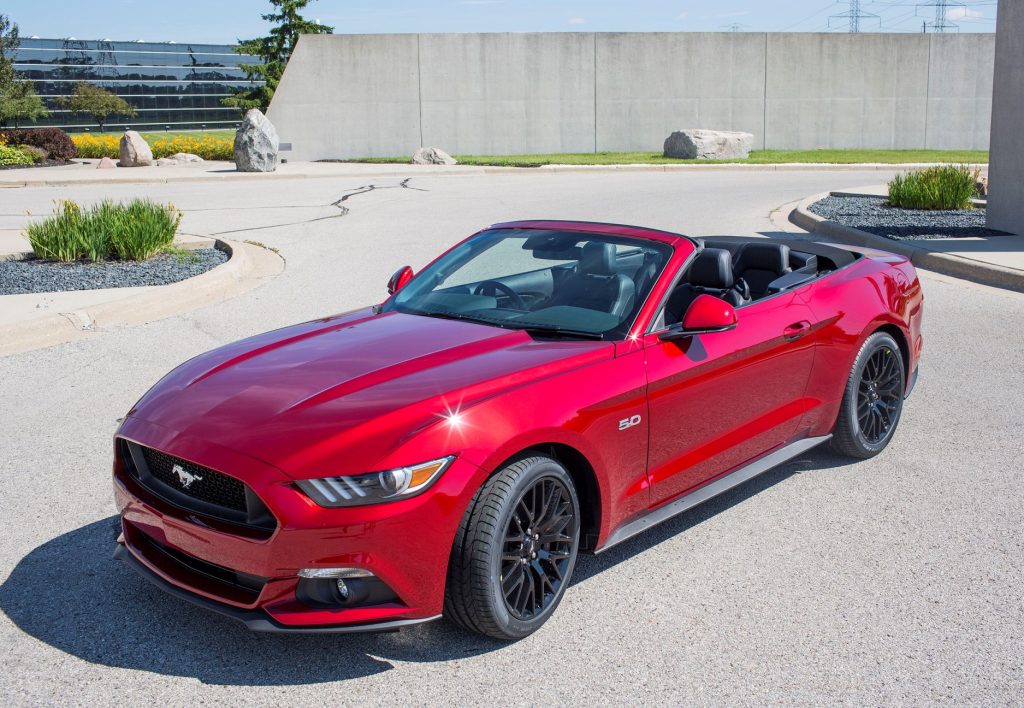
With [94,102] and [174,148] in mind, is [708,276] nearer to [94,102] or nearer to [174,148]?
[174,148]

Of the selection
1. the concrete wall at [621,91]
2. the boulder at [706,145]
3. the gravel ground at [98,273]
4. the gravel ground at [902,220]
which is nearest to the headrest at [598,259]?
the gravel ground at [98,273]

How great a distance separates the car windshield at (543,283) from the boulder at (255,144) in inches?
1046

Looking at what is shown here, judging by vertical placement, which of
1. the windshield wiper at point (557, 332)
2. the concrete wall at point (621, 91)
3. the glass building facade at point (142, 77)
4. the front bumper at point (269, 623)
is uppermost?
the glass building facade at point (142, 77)

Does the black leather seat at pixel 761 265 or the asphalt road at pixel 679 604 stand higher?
the black leather seat at pixel 761 265

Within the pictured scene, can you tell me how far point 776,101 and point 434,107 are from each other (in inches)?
522

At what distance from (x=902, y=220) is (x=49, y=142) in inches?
1262

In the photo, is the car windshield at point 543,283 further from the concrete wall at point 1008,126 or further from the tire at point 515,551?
the concrete wall at point 1008,126

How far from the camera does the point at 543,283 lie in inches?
198

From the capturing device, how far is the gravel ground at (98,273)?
36.0 feet

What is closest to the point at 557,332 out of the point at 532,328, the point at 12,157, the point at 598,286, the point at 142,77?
the point at 532,328

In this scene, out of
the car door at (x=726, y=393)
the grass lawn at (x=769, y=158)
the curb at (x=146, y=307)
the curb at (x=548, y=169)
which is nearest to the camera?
the car door at (x=726, y=393)

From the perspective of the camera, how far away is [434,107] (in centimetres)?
3941

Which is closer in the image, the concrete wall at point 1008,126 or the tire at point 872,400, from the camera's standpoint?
the tire at point 872,400

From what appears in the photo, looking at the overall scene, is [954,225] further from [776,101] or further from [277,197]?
[776,101]
